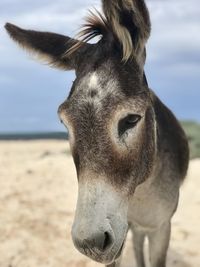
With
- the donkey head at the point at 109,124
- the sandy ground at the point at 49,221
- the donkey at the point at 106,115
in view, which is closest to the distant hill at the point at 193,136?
the sandy ground at the point at 49,221

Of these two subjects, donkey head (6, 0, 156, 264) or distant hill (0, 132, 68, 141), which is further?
distant hill (0, 132, 68, 141)

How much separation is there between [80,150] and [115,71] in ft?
2.11

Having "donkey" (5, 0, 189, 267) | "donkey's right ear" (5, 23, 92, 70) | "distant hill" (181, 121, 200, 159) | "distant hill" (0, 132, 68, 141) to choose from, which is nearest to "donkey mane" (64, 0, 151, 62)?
"donkey" (5, 0, 189, 267)

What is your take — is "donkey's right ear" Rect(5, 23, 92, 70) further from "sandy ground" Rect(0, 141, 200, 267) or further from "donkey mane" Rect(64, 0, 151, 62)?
"sandy ground" Rect(0, 141, 200, 267)

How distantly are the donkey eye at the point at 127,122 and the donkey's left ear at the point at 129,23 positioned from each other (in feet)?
1.57

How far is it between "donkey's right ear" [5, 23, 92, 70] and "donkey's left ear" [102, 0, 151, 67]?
563 mm

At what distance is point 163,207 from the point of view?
5332 millimetres

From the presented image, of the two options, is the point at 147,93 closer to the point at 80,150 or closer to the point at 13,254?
the point at 80,150

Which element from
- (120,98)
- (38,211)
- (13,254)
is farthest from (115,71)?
(38,211)

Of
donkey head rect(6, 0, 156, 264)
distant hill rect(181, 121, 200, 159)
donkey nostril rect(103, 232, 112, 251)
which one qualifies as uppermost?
donkey head rect(6, 0, 156, 264)

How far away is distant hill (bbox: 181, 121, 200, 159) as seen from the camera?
46.3ft

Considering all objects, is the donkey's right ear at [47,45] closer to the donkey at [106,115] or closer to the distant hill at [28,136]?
the donkey at [106,115]

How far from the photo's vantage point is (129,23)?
414 cm

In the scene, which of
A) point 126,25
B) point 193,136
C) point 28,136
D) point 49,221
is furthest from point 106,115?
point 28,136
